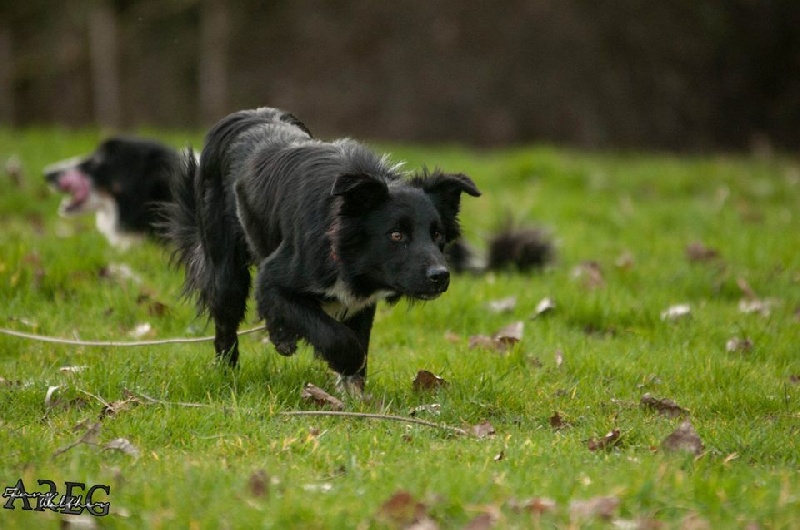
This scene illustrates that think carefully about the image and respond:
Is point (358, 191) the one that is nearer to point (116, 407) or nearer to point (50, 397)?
point (116, 407)

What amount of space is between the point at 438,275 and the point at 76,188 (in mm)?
5125

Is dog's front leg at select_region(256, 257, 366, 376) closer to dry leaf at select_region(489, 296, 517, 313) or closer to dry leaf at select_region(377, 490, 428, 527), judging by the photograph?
dry leaf at select_region(377, 490, 428, 527)

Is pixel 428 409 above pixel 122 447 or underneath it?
underneath

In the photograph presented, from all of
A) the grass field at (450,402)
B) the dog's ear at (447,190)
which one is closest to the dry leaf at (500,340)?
the grass field at (450,402)

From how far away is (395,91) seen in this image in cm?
1639

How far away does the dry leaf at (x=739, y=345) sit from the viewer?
228 inches

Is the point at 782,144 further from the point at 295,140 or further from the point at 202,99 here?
the point at 295,140

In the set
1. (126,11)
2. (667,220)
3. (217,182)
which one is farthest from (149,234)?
(126,11)

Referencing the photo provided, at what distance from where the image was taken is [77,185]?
865 centimetres

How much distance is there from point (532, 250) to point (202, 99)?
10655mm

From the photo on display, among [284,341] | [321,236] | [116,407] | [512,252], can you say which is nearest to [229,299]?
[284,341]

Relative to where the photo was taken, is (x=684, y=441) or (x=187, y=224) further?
(x=187, y=224)

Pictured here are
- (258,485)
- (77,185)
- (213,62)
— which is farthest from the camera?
(213,62)

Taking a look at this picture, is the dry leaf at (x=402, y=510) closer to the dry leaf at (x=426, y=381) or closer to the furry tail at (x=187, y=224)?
the dry leaf at (x=426, y=381)
